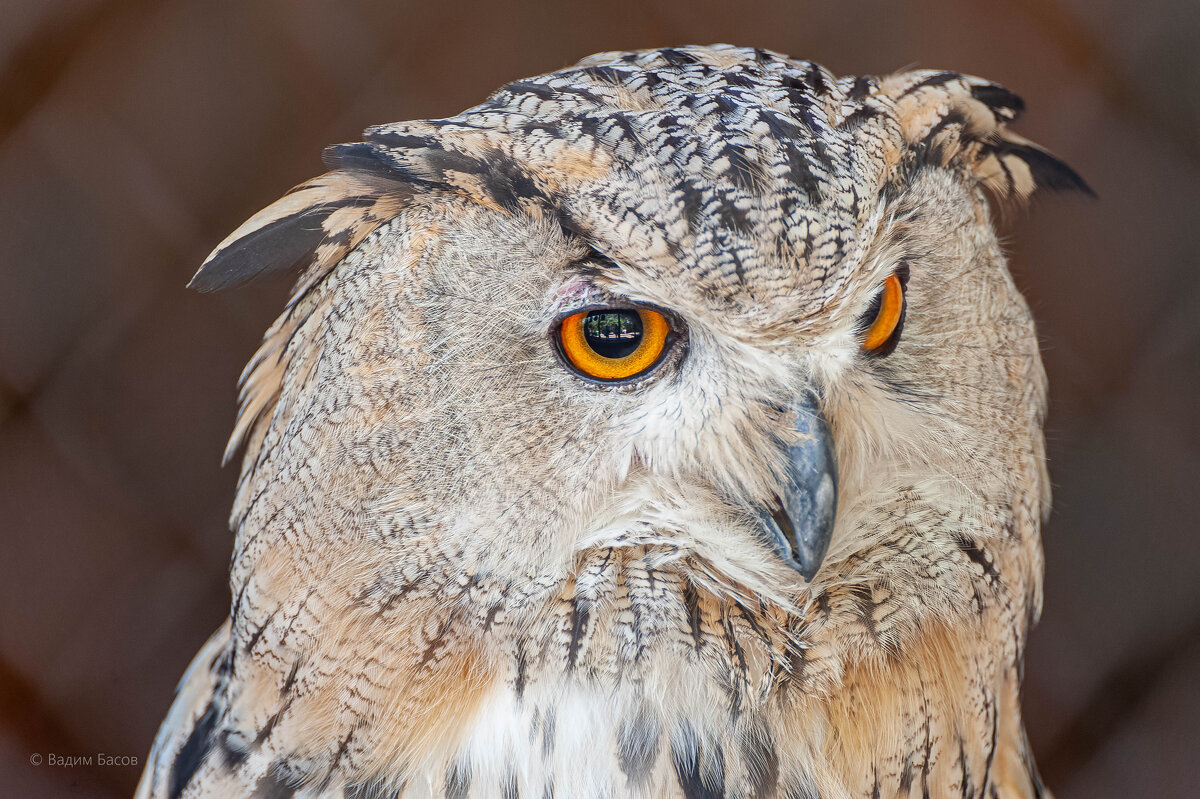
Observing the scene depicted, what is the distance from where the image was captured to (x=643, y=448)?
2.69 ft

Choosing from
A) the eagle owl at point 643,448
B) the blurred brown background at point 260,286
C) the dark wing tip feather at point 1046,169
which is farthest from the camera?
the blurred brown background at point 260,286

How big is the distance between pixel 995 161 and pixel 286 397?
33.3 inches

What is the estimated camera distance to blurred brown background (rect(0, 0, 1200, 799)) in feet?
4.90

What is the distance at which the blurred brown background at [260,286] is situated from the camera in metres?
1.49

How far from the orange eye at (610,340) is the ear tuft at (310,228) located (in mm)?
220

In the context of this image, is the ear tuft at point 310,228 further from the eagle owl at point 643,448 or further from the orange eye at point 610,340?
the orange eye at point 610,340

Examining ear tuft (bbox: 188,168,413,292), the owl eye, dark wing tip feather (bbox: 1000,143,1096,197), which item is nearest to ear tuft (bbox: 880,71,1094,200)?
dark wing tip feather (bbox: 1000,143,1096,197)

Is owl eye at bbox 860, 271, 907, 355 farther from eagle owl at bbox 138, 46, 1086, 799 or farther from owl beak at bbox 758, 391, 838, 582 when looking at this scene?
owl beak at bbox 758, 391, 838, 582

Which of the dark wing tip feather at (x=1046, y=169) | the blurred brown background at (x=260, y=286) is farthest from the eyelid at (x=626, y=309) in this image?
the blurred brown background at (x=260, y=286)

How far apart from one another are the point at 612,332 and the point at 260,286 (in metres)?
0.88

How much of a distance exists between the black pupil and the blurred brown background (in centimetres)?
91

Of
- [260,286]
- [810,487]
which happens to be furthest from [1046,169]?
[260,286]

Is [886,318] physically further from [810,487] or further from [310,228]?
[310,228]

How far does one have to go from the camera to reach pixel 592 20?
157cm
